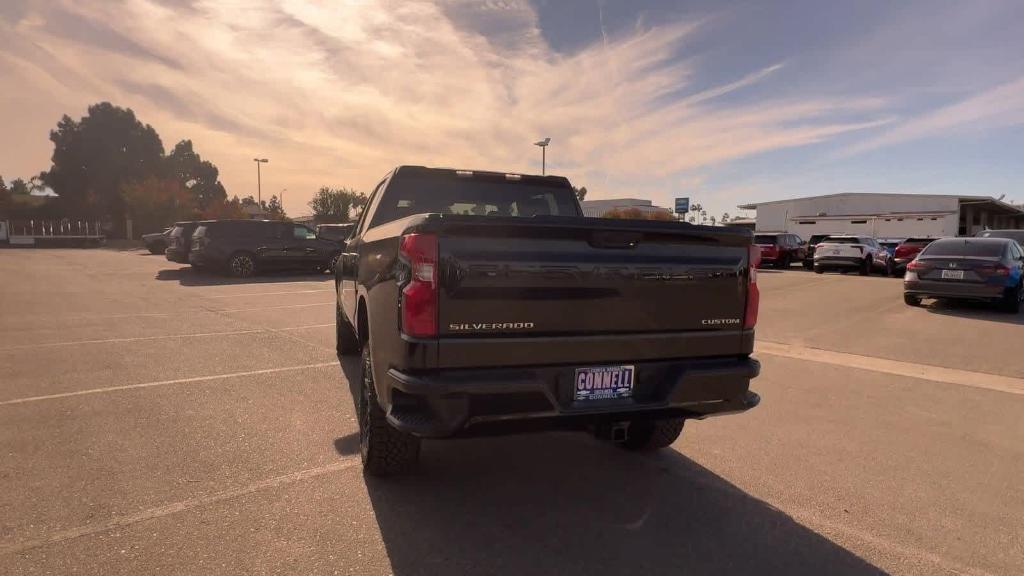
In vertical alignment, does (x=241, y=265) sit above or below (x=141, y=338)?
above

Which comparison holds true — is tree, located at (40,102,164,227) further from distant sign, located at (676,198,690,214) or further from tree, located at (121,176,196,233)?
distant sign, located at (676,198,690,214)

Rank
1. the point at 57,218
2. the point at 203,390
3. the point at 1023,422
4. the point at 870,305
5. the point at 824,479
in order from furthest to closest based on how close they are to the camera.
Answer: the point at 57,218, the point at 870,305, the point at 203,390, the point at 1023,422, the point at 824,479

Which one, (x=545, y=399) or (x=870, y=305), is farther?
(x=870, y=305)

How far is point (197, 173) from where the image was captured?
8944cm

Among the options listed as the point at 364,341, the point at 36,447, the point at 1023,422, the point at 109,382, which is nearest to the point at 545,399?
the point at 364,341

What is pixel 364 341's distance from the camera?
3879mm

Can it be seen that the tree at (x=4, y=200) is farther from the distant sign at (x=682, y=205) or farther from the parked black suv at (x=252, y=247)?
the distant sign at (x=682, y=205)

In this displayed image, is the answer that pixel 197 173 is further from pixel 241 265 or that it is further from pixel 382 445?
pixel 382 445

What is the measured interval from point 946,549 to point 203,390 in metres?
5.69

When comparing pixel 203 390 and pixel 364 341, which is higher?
pixel 364 341

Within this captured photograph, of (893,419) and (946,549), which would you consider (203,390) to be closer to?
(946,549)

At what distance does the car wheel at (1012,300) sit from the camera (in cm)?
996

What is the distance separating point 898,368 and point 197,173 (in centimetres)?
10262

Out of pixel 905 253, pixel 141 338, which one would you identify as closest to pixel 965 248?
pixel 905 253
